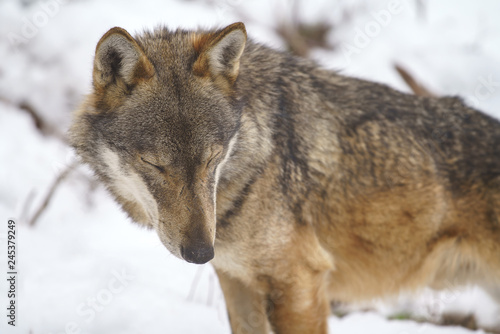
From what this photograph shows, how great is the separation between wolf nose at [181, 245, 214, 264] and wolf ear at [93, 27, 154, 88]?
1.09 m

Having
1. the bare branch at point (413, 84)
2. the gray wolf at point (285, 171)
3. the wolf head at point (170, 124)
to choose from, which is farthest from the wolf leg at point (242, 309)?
the bare branch at point (413, 84)

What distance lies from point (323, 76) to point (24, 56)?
17.6 ft

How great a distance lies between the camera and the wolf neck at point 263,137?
3.58 m

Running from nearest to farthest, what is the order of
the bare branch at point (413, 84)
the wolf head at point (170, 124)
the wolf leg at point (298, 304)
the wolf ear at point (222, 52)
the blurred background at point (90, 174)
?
1. the wolf head at point (170, 124)
2. the wolf ear at point (222, 52)
3. the wolf leg at point (298, 304)
4. the blurred background at point (90, 174)
5. the bare branch at point (413, 84)

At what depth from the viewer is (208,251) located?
293cm

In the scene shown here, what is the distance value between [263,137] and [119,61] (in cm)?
115

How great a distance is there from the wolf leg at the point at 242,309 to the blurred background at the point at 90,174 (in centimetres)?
56

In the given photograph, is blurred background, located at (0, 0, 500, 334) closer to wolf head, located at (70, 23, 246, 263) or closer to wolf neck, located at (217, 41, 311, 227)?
wolf neck, located at (217, 41, 311, 227)

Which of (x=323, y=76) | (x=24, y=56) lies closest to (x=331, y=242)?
(x=323, y=76)

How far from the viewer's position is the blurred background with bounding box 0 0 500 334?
4.89 meters

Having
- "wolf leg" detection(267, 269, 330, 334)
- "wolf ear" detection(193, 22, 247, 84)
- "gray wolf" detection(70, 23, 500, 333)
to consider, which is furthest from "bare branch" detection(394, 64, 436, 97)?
"wolf ear" detection(193, 22, 247, 84)

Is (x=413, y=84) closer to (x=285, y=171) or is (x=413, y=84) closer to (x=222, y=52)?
(x=285, y=171)

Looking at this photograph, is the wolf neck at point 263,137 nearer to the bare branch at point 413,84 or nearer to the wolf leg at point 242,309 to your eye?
the wolf leg at point 242,309

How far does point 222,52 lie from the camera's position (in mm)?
3258
